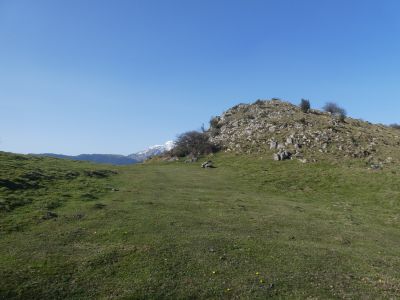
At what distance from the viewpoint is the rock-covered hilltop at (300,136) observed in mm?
78625

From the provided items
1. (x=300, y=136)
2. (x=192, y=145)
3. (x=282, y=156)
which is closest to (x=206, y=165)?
(x=282, y=156)

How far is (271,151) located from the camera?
84625 mm

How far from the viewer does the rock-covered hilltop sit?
3095 inches

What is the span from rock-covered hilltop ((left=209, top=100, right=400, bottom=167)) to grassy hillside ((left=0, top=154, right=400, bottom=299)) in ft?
69.4

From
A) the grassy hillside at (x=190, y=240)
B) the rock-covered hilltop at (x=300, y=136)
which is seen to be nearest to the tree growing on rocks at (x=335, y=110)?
the rock-covered hilltop at (x=300, y=136)

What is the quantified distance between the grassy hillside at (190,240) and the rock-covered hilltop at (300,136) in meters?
21.1

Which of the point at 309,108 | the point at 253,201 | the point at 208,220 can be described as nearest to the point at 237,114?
the point at 309,108

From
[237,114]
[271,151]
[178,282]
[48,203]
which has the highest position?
[237,114]

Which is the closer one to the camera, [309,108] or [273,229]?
[273,229]

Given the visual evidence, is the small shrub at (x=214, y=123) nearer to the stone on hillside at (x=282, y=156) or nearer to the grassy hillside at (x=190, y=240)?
the stone on hillside at (x=282, y=156)

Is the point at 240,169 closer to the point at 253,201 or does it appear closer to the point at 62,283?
the point at 253,201

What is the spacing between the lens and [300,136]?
88250 millimetres

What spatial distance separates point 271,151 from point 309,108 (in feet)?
139

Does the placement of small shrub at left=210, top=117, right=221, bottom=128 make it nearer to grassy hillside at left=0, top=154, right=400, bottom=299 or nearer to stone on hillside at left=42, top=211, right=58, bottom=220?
grassy hillside at left=0, top=154, right=400, bottom=299
